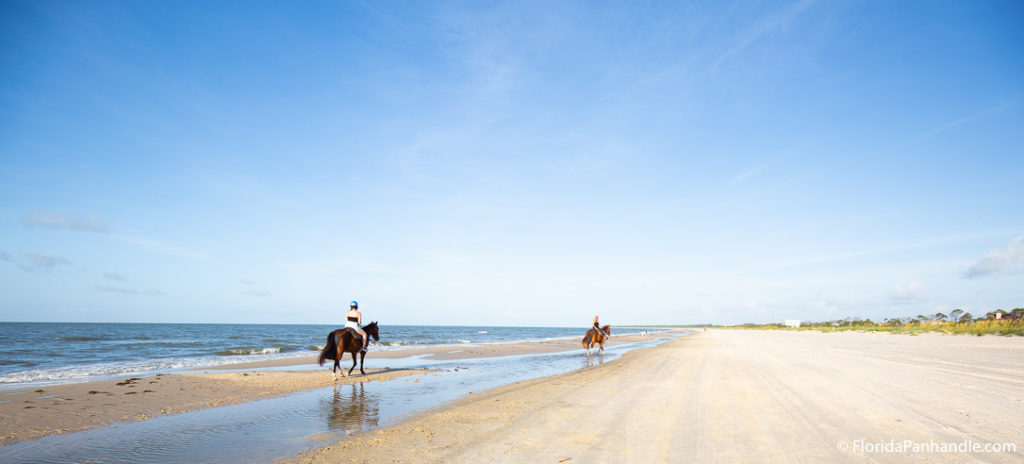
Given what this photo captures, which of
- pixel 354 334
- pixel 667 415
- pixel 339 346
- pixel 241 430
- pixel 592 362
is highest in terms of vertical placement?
pixel 354 334

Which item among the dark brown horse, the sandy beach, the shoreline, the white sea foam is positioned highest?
the dark brown horse

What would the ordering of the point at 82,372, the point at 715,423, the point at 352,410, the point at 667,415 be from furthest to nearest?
the point at 82,372 → the point at 352,410 → the point at 667,415 → the point at 715,423

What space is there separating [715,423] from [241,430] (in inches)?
347

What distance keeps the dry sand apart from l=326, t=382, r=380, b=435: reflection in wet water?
33.3 inches

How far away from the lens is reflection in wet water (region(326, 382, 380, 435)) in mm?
8625

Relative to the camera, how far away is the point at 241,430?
850 cm

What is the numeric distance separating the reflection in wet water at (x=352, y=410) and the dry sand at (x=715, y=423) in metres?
0.84

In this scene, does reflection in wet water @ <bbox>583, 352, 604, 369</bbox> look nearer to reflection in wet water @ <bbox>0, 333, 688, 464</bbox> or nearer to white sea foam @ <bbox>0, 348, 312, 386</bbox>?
reflection in wet water @ <bbox>0, 333, 688, 464</bbox>

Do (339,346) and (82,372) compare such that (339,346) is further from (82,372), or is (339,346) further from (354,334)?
(82,372)

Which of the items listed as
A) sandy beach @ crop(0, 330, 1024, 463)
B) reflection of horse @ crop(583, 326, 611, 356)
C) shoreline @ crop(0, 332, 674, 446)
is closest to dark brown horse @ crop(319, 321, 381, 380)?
shoreline @ crop(0, 332, 674, 446)

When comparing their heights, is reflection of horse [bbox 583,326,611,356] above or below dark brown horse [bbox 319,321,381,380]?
below

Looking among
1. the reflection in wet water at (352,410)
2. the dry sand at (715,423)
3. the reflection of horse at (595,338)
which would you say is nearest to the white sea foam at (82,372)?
the reflection in wet water at (352,410)

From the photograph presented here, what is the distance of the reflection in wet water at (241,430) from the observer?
22.7 ft

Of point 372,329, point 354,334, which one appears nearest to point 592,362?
point 372,329
